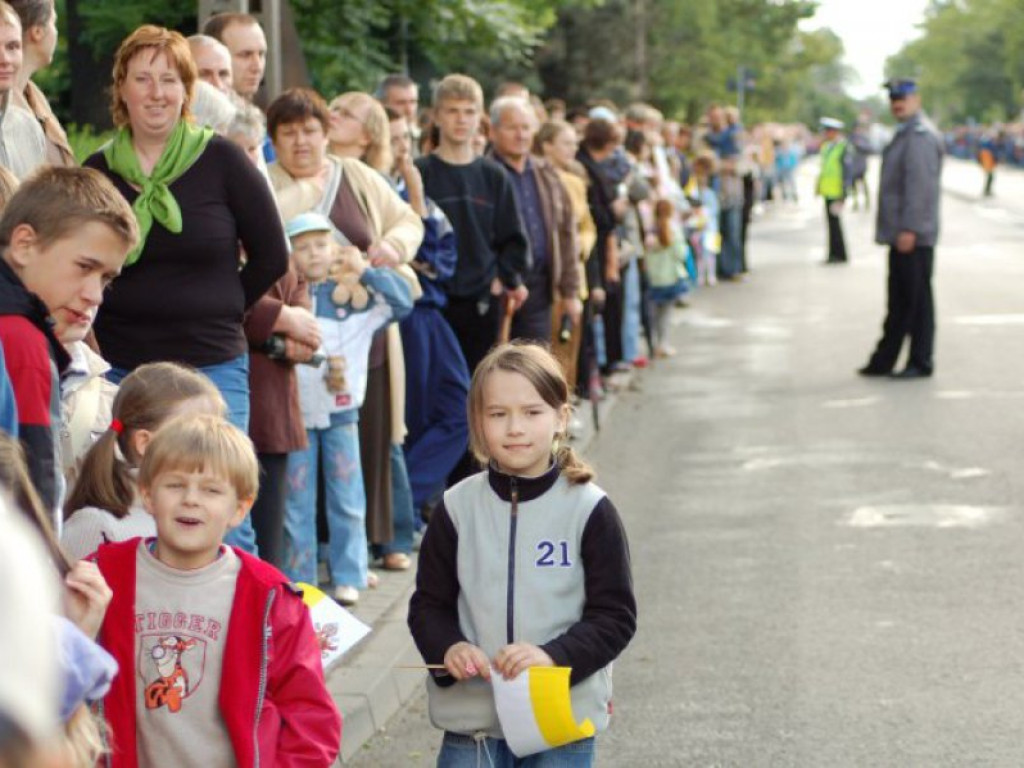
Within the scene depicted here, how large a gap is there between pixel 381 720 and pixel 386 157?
2.97 meters

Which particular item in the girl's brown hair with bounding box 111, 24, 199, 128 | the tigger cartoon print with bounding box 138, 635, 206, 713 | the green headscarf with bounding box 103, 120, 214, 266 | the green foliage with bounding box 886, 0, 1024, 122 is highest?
the girl's brown hair with bounding box 111, 24, 199, 128

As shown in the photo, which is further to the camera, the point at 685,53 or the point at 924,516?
the point at 685,53

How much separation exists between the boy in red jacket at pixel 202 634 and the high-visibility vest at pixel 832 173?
82.9 ft

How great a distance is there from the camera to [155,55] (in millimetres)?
6070

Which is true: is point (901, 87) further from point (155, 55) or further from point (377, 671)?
point (155, 55)

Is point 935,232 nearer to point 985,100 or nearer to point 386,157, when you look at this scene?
point 386,157

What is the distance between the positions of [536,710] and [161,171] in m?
2.75

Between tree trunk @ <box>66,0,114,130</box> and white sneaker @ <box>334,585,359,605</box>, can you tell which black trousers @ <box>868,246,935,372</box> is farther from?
white sneaker @ <box>334,585,359,605</box>

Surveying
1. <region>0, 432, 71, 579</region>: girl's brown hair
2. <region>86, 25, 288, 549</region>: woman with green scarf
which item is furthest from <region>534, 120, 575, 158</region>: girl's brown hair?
<region>0, 432, 71, 579</region>: girl's brown hair

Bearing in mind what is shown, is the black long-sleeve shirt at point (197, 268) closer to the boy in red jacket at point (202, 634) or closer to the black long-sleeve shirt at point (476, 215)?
the boy in red jacket at point (202, 634)

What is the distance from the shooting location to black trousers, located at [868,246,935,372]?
635 inches

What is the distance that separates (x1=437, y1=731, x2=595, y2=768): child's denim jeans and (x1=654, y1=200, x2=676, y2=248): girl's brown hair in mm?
13381

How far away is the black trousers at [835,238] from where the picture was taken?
2998 cm

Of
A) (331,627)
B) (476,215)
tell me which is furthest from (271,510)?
(476,215)
